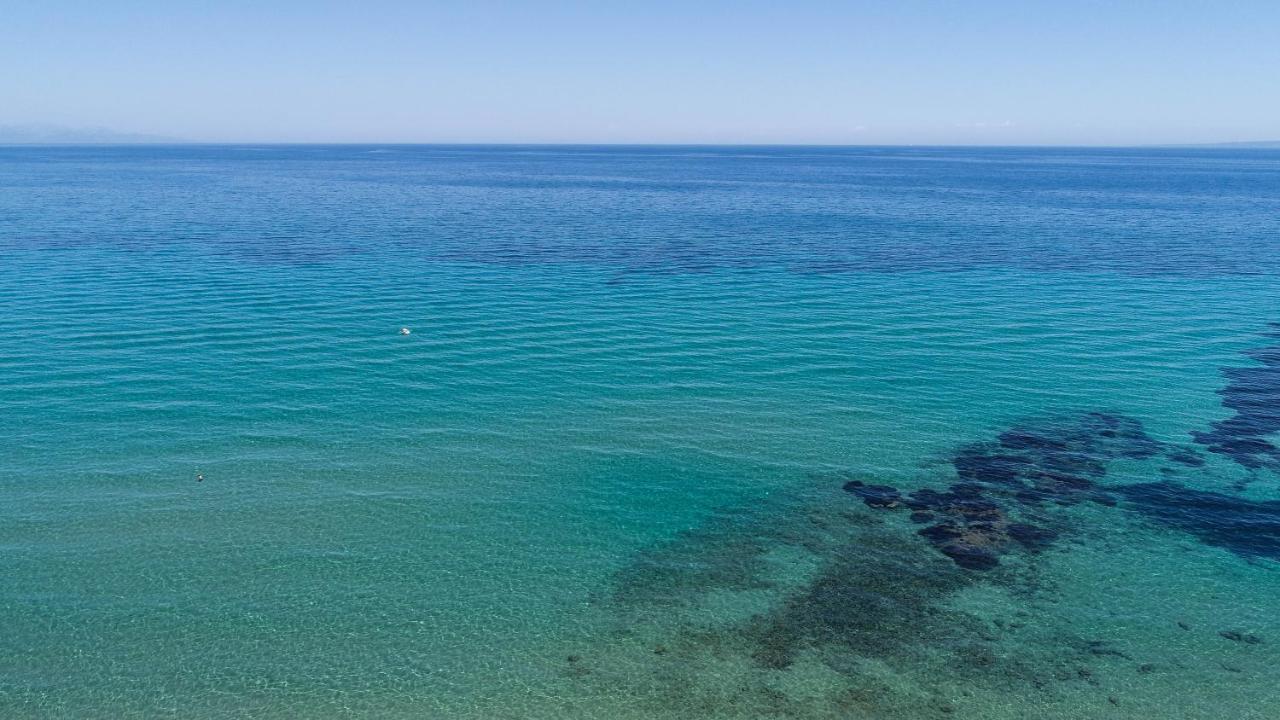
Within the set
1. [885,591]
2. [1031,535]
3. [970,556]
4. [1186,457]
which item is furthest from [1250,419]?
[885,591]

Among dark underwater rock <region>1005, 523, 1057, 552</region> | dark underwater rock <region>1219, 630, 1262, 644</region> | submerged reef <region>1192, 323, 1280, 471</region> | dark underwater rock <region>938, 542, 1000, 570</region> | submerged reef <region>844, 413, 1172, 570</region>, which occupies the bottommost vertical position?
dark underwater rock <region>1219, 630, 1262, 644</region>

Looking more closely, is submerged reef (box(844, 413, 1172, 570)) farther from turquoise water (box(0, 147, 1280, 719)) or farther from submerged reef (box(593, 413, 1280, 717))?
turquoise water (box(0, 147, 1280, 719))

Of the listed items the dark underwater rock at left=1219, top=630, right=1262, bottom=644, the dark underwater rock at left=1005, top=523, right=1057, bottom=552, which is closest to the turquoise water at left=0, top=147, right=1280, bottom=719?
the dark underwater rock at left=1219, top=630, right=1262, bottom=644

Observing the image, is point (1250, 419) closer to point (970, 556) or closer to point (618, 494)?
point (970, 556)

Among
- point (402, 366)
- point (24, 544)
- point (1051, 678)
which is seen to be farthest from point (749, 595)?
point (402, 366)

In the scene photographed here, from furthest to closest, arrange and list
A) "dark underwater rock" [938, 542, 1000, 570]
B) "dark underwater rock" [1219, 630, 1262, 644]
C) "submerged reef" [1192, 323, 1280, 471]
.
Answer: "submerged reef" [1192, 323, 1280, 471] < "dark underwater rock" [938, 542, 1000, 570] < "dark underwater rock" [1219, 630, 1262, 644]
